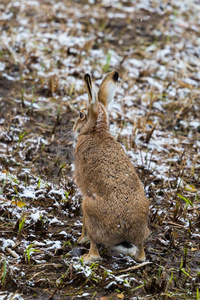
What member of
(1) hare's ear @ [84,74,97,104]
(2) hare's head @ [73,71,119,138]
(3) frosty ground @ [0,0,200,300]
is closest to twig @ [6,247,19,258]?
(3) frosty ground @ [0,0,200,300]

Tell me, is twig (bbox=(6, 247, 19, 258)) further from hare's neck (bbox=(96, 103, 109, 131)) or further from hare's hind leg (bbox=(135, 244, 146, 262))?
hare's neck (bbox=(96, 103, 109, 131))

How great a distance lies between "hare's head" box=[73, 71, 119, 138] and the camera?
434 cm

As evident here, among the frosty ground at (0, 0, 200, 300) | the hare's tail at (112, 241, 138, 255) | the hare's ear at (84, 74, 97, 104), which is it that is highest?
the hare's ear at (84, 74, 97, 104)

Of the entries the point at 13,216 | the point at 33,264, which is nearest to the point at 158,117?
the point at 13,216

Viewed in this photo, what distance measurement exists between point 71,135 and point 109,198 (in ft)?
4.35

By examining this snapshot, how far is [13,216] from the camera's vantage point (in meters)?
4.47

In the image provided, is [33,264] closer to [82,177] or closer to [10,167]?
Result: [82,177]

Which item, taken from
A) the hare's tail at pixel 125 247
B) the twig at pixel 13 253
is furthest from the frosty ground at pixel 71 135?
the hare's tail at pixel 125 247

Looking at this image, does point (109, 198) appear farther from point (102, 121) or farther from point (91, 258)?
point (102, 121)

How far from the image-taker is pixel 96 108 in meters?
4.51

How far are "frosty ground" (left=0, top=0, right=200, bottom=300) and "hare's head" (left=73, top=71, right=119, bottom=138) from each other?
57 cm

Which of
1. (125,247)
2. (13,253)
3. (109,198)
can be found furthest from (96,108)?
(13,253)

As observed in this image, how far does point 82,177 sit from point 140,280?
106cm

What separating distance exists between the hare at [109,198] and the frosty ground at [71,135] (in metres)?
0.25
